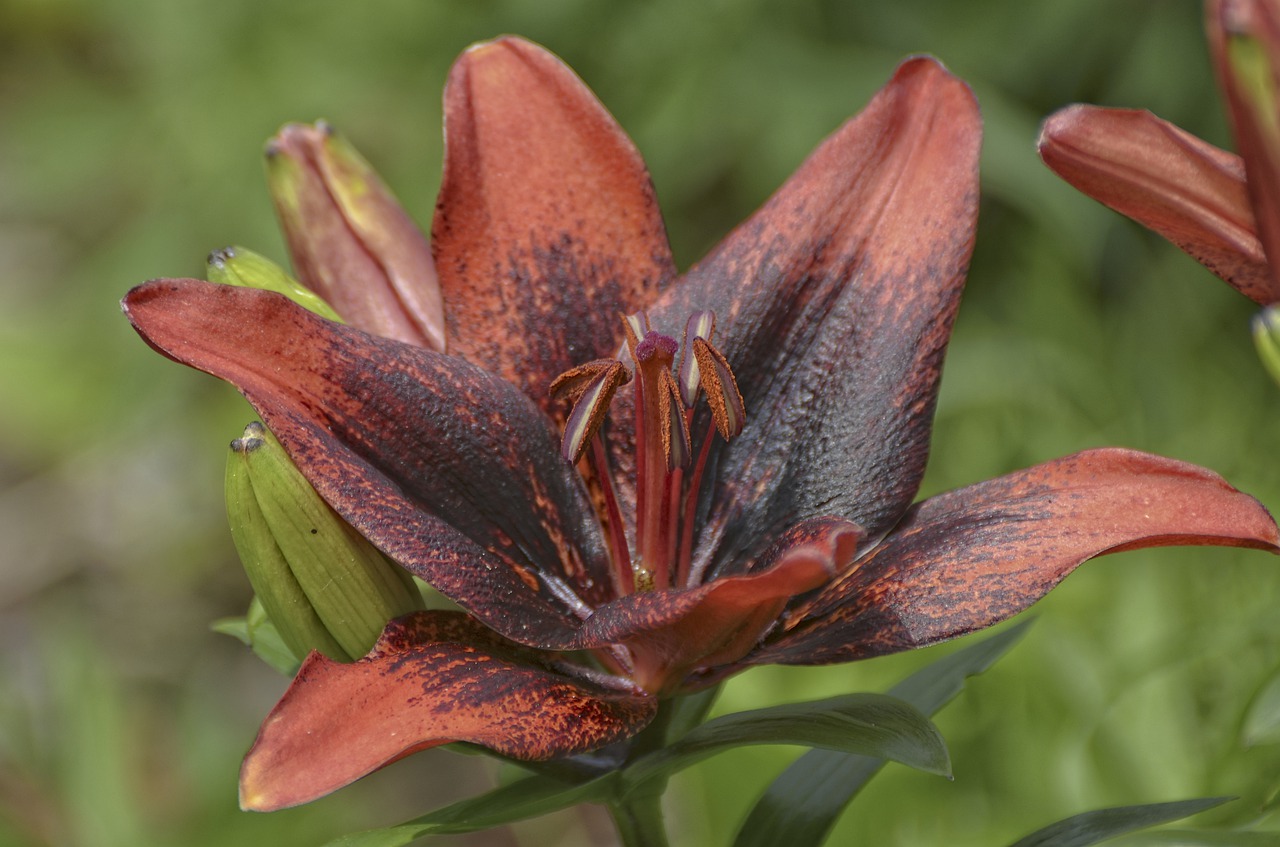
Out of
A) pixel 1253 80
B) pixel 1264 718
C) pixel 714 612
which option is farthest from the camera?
pixel 1264 718

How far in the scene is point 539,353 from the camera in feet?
2.91

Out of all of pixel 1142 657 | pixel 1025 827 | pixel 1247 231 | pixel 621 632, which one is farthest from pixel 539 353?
pixel 1142 657

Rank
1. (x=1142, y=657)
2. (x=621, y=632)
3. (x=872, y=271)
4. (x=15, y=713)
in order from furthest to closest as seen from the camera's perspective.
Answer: (x=15, y=713), (x=1142, y=657), (x=872, y=271), (x=621, y=632)

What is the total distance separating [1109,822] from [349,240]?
1.85 ft

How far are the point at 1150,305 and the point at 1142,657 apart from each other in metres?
0.84

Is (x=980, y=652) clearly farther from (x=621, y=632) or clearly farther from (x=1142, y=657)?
(x=1142, y=657)

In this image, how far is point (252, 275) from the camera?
809 mm

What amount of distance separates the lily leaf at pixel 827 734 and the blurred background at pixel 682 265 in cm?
66

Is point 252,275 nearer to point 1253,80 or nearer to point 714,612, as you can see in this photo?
point 714,612

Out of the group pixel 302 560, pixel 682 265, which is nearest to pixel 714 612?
pixel 302 560

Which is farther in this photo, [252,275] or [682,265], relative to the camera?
[682,265]

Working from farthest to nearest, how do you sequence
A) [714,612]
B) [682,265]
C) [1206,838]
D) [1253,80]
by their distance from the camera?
[682,265] < [1206,838] < [714,612] < [1253,80]

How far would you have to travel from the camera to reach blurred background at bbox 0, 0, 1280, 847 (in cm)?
168

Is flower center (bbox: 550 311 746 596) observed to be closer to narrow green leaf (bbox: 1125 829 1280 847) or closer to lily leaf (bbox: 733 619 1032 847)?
lily leaf (bbox: 733 619 1032 847)
